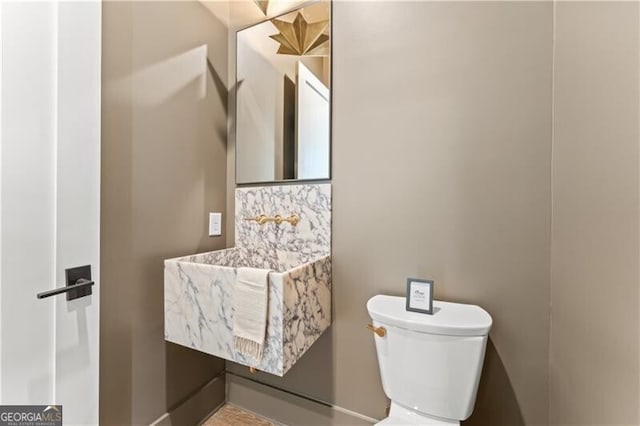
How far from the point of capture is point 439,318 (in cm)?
100

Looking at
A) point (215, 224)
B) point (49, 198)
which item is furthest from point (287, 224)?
point (49, 198)

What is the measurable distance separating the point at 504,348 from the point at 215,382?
1523mm

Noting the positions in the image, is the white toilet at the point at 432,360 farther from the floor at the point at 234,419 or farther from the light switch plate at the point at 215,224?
the light switch plate at the point at 215,224

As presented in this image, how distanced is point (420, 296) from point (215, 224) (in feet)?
3.85

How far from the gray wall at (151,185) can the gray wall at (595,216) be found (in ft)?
5.24

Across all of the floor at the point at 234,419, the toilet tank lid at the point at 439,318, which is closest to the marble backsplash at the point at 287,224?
the toilet tank lid at the point at 439,318

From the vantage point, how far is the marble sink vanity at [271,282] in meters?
1.01

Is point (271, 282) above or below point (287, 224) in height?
below

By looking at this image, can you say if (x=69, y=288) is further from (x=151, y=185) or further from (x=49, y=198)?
(x=151, y=185)

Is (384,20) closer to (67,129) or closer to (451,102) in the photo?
(451,102)

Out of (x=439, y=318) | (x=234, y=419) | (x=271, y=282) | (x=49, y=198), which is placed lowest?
(x=234, y=419)

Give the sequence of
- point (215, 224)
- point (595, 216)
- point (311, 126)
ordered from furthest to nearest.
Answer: point (215, 224) < point (311, 126) < point (595, 216)

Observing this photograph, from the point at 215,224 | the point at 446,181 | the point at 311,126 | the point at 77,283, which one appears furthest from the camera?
the point at 215,224

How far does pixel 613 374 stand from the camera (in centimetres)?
67
